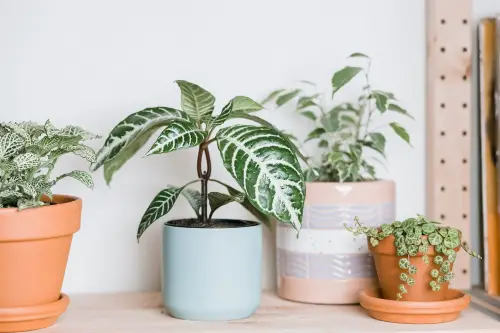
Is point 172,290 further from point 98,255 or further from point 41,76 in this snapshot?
point 41,76

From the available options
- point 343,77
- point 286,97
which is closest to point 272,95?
point 286,97

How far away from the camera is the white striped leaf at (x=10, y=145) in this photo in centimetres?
112

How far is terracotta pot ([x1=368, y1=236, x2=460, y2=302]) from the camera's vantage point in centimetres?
119

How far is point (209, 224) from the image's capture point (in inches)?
49.2

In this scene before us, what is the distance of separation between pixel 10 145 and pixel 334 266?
1.98 ft

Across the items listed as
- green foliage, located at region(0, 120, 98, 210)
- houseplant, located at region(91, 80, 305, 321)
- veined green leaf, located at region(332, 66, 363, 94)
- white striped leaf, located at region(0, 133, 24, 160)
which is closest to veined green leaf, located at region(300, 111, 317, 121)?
veined green leaf, located at region(332, 66, 363, 94)

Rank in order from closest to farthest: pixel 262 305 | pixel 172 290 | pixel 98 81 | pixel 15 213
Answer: pixel 15 213 → pixel 172 290 → pixel 262 305 → pixel 98 81

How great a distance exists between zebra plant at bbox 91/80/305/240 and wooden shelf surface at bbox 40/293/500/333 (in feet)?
0.53

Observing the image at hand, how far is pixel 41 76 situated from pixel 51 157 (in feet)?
1.05

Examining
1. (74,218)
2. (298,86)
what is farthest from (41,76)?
(298,86)

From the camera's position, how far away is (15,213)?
108 cm

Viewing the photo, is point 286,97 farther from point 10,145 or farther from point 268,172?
point 10,145

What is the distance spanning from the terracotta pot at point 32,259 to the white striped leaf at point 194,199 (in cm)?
22

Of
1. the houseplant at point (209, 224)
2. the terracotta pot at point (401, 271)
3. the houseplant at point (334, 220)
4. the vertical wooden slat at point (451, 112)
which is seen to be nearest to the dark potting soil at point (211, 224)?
the houseplant at point (209, 224)
